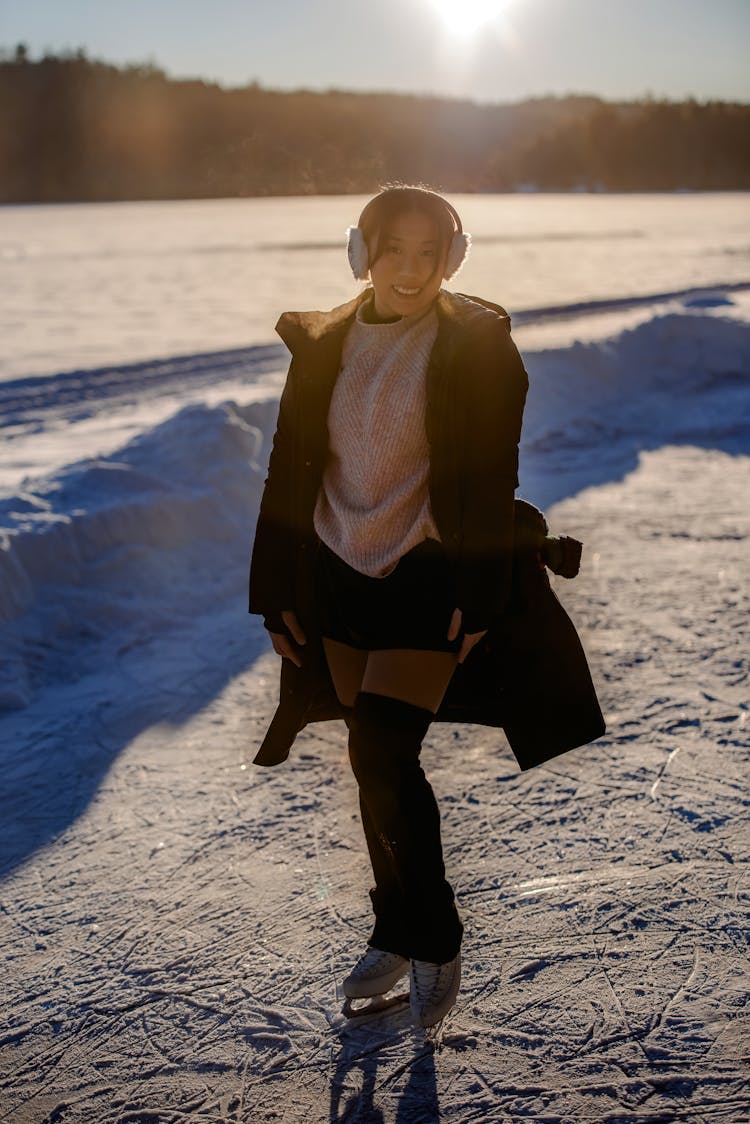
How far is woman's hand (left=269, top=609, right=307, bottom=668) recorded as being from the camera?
2219 mm

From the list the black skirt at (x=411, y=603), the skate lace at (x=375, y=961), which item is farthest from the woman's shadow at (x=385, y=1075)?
the black skirt at (x=411, y=603)

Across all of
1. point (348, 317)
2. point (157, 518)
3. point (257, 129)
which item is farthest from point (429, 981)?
point (257, 129)

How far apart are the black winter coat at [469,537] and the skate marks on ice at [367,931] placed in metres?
0.54

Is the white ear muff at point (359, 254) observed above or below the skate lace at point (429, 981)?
above

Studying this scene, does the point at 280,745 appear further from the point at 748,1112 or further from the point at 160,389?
the point at 160,389

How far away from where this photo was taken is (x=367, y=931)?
2.54 meters

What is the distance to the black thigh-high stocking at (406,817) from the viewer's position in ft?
6.66

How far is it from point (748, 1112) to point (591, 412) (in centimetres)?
718

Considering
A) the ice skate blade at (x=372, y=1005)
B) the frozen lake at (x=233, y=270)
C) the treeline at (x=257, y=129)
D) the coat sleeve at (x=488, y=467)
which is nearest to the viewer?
the coat sleeve at (x=488, y=467)

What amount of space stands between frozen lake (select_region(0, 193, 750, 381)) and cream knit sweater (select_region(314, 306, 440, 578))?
8.84 m

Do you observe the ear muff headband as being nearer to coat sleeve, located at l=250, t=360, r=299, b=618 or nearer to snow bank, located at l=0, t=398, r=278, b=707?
coat sleeve, located at l=250, t=360, r=299, b=618

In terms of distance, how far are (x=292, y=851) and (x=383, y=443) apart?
53.3 inches

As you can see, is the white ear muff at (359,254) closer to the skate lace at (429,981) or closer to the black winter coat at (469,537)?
the black winter coat at (469,537)

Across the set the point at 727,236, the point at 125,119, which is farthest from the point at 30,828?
the point at 125,119
